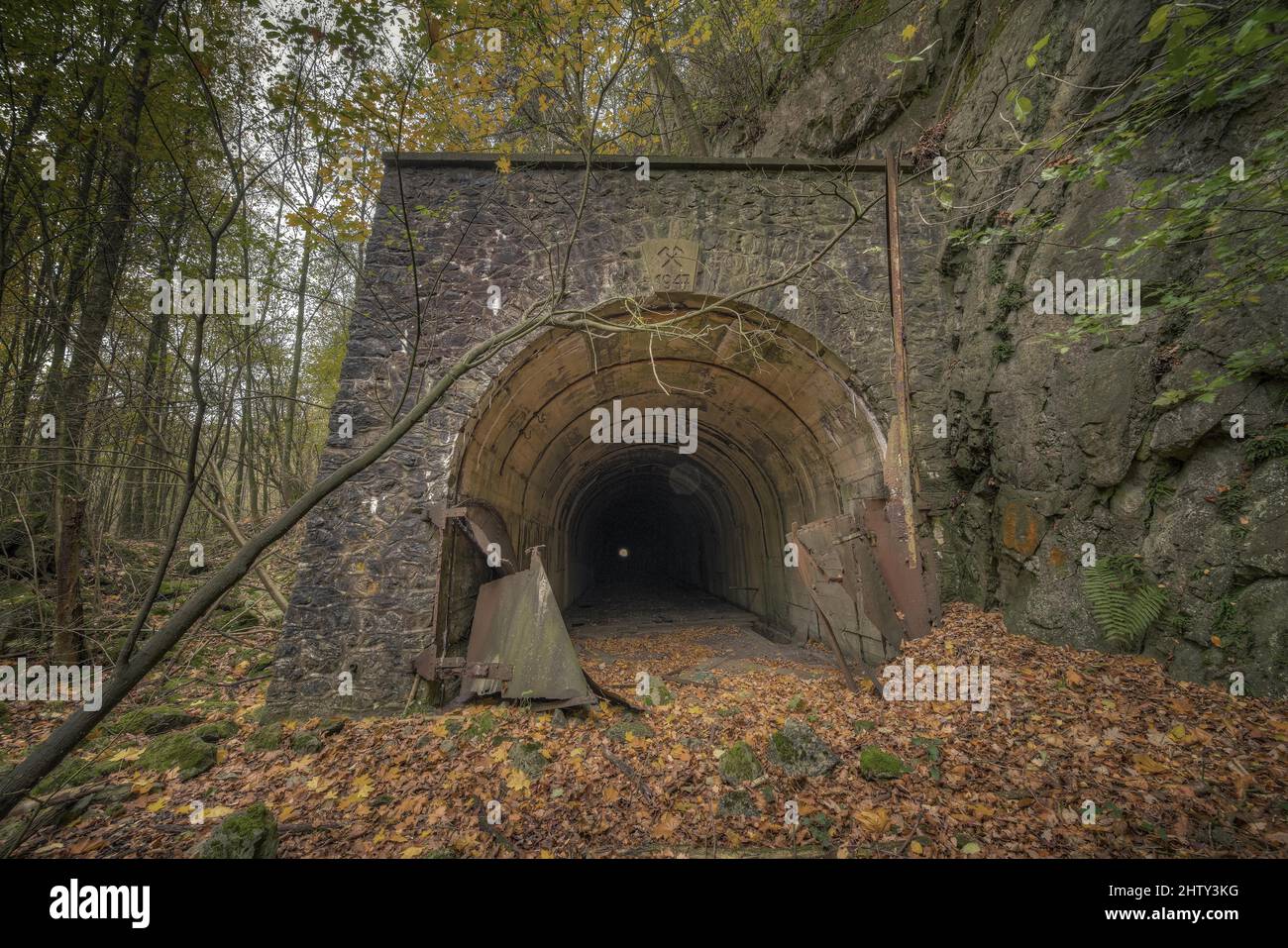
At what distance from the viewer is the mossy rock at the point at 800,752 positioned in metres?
4.64

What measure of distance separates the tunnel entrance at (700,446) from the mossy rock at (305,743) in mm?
1727

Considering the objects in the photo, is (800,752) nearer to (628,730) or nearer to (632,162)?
(628,730)

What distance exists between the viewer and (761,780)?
15.0 ft

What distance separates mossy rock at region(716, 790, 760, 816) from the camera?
4.24m

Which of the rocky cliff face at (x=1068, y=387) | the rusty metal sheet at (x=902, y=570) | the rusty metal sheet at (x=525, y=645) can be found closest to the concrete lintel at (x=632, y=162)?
the rocky cliff face at (x=1068, y=387)

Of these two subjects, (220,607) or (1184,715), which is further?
(220,607)

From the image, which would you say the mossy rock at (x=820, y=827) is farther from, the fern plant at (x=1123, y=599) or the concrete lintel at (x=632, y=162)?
the concrete lintel at (x=632, y=162)

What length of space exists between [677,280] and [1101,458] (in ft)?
18.4

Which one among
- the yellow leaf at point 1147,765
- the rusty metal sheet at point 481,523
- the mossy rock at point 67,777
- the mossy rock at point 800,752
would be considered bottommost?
the mossy rock at point 67,777

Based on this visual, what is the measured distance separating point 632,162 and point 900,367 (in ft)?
16.7

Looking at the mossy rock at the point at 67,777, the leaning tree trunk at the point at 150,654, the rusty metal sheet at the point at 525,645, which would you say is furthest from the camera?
the rusty metal sheet at the point at 525,645
